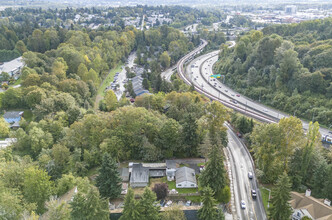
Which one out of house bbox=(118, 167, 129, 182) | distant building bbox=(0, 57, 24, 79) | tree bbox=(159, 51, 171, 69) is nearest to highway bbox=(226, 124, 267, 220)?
house bbox=(118, 167, 129, 182)

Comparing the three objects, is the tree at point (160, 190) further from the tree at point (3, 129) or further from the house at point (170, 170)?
the tree at point (3, 129)

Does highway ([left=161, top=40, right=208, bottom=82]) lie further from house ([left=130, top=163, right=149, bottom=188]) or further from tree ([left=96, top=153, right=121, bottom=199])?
tree ([left=96, top=153, right=121, bottom=199])

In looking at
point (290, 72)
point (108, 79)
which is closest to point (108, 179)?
point (290, 72)

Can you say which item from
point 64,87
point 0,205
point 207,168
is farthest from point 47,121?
point 207,168

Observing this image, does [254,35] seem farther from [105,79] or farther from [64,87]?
[64,87]

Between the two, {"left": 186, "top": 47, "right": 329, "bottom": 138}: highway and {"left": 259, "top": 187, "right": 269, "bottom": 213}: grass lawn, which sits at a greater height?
{"left": 186, "top": 47, "right": 329, "bottom": 138}: highway

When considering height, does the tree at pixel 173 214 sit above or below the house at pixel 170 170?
above

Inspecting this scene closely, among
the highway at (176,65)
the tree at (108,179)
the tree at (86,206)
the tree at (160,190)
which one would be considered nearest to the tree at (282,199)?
the tree at (160,190)
